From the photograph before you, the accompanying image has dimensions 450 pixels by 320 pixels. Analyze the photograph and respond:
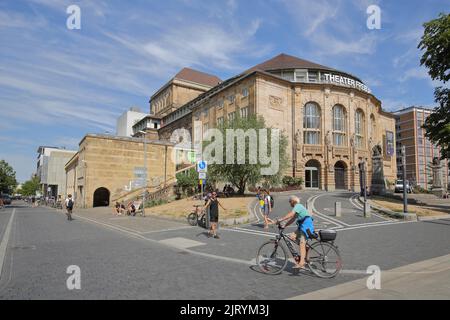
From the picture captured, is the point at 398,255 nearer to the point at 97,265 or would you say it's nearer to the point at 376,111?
the point at 97,265

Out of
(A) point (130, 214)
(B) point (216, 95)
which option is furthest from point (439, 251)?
(B) point (216, 95)

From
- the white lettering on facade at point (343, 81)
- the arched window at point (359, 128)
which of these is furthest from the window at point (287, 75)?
the arched window at point (359, 128)

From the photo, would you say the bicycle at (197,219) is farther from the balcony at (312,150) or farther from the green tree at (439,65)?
the balcony at (312,150)

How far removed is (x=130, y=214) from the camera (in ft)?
84.4

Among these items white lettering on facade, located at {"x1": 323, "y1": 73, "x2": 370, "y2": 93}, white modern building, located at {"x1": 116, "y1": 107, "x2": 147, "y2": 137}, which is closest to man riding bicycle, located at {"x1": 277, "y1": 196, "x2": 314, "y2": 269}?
white lettering on facade, located at {"x1": 323, "y1": 73, "x2": 370, "y2": 93}

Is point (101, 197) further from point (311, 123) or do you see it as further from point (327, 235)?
point (327, 235)

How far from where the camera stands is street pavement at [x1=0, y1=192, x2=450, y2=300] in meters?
5.73

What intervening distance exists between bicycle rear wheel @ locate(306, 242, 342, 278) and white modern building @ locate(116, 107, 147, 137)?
98018 millimetres

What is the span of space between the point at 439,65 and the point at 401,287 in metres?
26.3

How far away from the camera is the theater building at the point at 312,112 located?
47.7 meters

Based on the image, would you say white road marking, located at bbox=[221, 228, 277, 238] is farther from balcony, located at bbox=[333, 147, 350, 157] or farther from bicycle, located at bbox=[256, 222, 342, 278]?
balcony, located at bbox=[333, 147, 350, 157]

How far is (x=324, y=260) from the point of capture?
6801mm

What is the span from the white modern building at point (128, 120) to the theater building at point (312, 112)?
5309 cm
